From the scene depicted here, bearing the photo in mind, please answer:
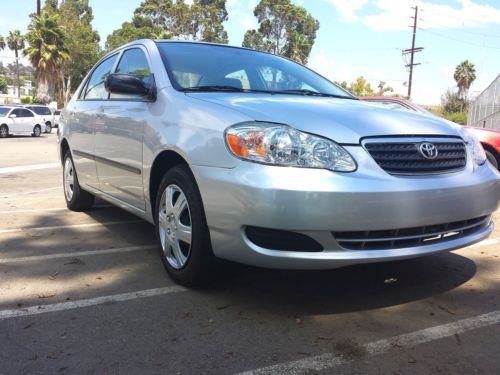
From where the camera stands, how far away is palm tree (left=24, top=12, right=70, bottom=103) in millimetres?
35000

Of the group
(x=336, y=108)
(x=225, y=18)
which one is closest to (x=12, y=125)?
(x=336, y=108)

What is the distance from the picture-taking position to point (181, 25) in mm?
52500

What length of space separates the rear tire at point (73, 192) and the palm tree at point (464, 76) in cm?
6142

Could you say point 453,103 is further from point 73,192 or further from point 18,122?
point 73,192

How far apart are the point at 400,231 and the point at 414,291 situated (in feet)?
2.34

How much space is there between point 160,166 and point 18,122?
22.0 meters

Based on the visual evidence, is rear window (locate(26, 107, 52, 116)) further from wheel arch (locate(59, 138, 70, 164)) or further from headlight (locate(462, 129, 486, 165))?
headlight (locate(462, 129, 486, 165))

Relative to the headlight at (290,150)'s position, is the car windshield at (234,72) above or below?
above

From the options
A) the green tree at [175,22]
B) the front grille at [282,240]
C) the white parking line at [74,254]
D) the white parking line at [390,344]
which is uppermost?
the green tree at [175,22]

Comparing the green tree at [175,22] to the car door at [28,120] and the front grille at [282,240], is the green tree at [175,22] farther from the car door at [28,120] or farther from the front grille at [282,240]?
the front grille at [282,240]

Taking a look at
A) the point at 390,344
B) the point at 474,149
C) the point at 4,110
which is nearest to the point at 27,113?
the point at 4,110

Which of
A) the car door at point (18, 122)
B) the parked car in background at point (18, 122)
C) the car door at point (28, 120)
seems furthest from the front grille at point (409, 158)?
the car door at point (28, 120)

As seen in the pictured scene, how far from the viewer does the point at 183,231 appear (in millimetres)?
3262

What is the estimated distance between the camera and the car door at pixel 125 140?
3.82 meters
